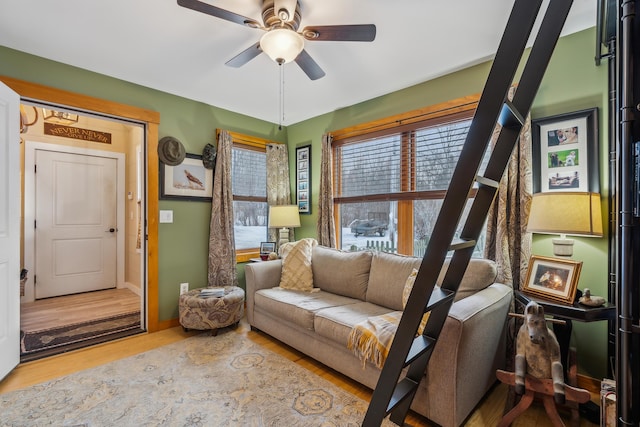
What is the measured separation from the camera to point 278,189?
13.9 feet

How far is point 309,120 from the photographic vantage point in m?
4.12

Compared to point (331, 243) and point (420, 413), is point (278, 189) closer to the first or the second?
point (331, 243)

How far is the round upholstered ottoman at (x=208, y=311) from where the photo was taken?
9.50 ft

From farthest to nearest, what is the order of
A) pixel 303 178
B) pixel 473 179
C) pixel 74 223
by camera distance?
1. pixel 74 223
2. pixel 303 178
3. pixel 473 179

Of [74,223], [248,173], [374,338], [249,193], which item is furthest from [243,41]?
[74,223]

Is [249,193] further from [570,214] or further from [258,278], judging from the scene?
[570,214]

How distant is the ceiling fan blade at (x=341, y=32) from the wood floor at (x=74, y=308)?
3763 mm

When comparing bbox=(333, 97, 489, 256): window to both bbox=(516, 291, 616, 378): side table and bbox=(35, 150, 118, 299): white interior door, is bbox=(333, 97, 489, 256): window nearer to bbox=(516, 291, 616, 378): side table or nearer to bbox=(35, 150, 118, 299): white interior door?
bbox=(516, 291, 616, 378): side table

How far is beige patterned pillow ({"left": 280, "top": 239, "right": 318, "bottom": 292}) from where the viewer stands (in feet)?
10.1

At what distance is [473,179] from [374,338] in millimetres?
1207

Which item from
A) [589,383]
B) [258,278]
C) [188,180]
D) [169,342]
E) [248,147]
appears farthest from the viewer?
[248,147]

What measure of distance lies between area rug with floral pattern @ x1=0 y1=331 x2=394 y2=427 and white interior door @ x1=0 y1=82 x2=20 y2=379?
44 cm

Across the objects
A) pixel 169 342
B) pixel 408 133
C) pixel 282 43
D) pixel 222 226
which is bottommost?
pixel 169 342

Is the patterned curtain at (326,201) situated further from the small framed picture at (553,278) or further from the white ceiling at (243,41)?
the small framed picture at (553,278)
